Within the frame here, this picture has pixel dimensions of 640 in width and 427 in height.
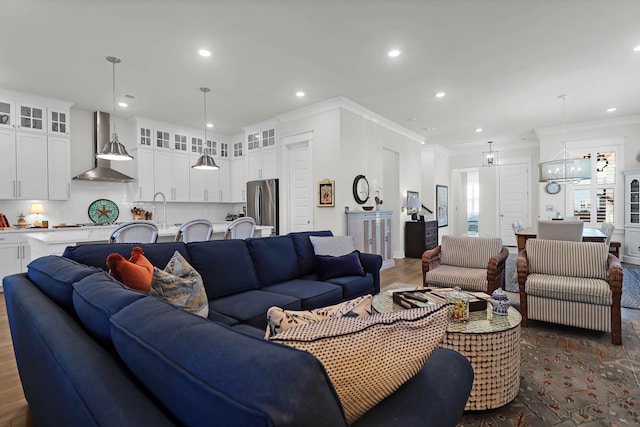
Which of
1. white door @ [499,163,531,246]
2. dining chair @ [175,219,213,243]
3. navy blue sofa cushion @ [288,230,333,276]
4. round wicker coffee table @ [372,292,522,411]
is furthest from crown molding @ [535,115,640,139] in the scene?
dining chair @ [175,219,213,243]

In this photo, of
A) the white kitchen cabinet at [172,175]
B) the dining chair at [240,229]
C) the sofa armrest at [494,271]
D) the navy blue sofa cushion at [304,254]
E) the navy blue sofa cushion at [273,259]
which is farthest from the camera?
the white kitchen cabinet at [172,175]

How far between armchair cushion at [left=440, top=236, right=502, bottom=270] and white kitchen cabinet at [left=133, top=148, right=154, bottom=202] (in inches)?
215

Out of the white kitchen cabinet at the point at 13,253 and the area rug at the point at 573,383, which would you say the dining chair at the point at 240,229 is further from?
the white kitchen cabinet at the point at 13,253

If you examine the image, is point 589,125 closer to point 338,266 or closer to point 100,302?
point 338,266

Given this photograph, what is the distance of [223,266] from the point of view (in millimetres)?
2568

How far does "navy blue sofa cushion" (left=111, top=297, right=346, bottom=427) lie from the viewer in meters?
0.48

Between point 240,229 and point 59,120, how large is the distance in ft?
12.9

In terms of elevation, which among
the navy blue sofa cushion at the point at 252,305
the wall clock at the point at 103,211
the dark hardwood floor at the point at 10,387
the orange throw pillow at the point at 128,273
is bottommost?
the dark hardwood floor at the point at 10,387

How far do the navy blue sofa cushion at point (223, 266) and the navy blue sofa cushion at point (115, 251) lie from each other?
112mm

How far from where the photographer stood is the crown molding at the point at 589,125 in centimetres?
628

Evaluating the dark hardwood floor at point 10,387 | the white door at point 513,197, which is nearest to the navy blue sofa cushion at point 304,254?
the dark hardwood floor at point 10,387

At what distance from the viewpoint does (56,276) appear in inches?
54.4

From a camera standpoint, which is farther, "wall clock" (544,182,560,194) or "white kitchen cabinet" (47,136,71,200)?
"wall clock" (544,182,560,194)

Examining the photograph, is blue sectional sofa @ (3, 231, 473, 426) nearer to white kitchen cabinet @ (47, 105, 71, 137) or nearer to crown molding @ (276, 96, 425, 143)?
crown molding @ (276, 96, 425, 143)
